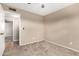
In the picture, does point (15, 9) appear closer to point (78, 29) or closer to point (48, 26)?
point (48, 26)

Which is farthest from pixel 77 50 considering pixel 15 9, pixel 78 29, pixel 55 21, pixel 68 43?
pixel 15 9

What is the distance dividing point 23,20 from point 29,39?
132cm

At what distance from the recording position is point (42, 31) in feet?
20.9

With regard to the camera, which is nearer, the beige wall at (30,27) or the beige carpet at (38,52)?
the beige carpet at (38,52)

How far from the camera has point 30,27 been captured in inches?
212

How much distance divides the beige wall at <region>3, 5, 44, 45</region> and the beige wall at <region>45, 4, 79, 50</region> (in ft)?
2.60

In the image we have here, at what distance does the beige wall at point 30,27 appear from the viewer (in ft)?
15.8

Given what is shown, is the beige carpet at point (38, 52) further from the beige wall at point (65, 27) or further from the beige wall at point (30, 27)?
the beige wall at point (30, 27)

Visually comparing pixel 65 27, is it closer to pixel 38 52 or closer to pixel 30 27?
pixel 38 52

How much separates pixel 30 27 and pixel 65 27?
2304mm

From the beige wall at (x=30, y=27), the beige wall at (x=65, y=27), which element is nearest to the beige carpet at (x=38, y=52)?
the beige wall at (x=65, y=27)

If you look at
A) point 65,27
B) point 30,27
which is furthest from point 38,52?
point 30,27

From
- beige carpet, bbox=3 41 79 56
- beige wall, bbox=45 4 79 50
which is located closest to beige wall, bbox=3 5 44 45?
beige wall, bbox=45 4 79 50

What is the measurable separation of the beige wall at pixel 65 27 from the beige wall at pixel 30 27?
2.60ft
